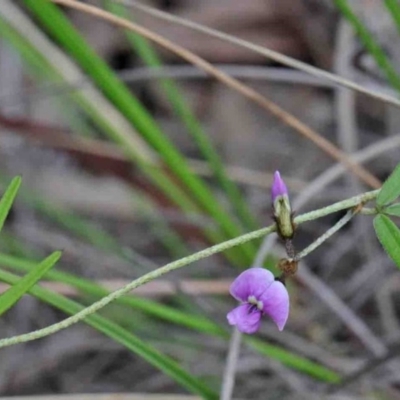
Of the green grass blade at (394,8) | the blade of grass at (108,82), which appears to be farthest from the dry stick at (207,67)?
the green grass blade at (394,8)

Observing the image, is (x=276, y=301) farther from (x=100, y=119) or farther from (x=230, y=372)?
(x=100, y=119)

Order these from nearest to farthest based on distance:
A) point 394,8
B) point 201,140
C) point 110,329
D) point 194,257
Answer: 1. point 194,257
2. point 110,329
3. point 394,8
4. point 201,140

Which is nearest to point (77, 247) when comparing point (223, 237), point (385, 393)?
point (223, 237)

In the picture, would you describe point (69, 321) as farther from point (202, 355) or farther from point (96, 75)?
point (202, 355)

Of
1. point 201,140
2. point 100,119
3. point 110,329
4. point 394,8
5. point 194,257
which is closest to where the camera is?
point 194,257

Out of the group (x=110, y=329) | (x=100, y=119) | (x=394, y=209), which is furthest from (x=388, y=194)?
(x=100, y=119)

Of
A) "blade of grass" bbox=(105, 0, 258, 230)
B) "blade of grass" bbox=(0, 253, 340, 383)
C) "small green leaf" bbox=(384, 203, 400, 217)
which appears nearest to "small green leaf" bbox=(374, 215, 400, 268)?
"small green leaf" bbox=(384, 203, 400, 217)
